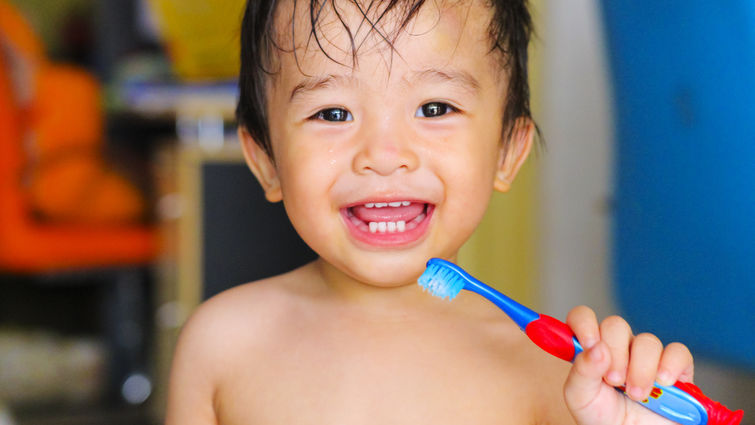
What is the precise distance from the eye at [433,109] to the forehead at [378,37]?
0.03 meters

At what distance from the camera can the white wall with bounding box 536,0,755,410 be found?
142 centimetres

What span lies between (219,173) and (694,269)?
77cm

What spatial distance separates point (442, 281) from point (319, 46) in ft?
0.77

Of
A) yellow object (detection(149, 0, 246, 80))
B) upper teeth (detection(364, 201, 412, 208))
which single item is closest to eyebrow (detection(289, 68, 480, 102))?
upper teeth (detection(364, 201, 412, 208))

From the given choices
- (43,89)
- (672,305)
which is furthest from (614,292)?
(43,89)

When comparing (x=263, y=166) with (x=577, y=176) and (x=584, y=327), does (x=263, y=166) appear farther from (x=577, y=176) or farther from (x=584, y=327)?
(x=577, y=176)

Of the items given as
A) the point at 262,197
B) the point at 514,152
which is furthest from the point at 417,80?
the point at 262,197

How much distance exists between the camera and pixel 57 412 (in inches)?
73.7

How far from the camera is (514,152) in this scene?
2.79 ft

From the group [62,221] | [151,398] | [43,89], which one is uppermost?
[43,89]

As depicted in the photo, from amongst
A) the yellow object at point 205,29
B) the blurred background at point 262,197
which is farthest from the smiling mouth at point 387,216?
the yellow object at point 205,29

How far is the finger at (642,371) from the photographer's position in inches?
24.2

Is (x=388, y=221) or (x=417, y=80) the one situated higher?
(x=417, y=80)

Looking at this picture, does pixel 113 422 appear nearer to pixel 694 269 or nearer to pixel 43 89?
pixel 43 89
